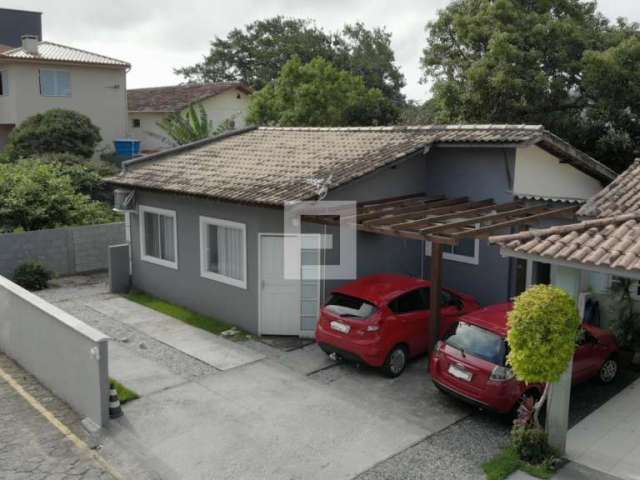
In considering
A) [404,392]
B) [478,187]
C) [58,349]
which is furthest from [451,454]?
[478,187]

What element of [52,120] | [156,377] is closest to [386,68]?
[52,120]

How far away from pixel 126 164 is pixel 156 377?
26.0 ft

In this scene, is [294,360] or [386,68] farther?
[386,68]

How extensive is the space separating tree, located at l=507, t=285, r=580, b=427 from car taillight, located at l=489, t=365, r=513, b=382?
34.9 inches

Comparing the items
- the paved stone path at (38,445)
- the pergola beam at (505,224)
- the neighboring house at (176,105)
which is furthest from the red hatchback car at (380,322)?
the neighboring house at (176,105)

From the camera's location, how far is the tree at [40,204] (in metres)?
18.5

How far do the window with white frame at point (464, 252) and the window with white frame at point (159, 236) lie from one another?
20.0ft

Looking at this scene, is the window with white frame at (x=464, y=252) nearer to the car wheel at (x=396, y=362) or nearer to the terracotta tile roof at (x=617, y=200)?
the terracotta tile roof at (x=617, y=200)

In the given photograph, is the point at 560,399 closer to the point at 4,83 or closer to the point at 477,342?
the point at 477,342

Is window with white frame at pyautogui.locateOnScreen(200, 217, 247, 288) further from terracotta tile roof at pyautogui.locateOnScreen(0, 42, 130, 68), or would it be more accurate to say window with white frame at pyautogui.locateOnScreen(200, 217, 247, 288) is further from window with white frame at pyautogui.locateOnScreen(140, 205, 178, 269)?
terracotta tile roof at pyautogui.locateOnScreen(0, 42, 130, 68)

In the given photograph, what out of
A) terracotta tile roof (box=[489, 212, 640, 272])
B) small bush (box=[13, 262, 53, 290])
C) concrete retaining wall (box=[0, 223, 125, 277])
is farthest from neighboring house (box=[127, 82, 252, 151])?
terracotta tile roof (box=[489, 212, 640, 272])

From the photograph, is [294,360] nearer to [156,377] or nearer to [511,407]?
[156,377]

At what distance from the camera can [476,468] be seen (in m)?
7.89

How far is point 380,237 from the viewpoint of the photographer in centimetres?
1338
